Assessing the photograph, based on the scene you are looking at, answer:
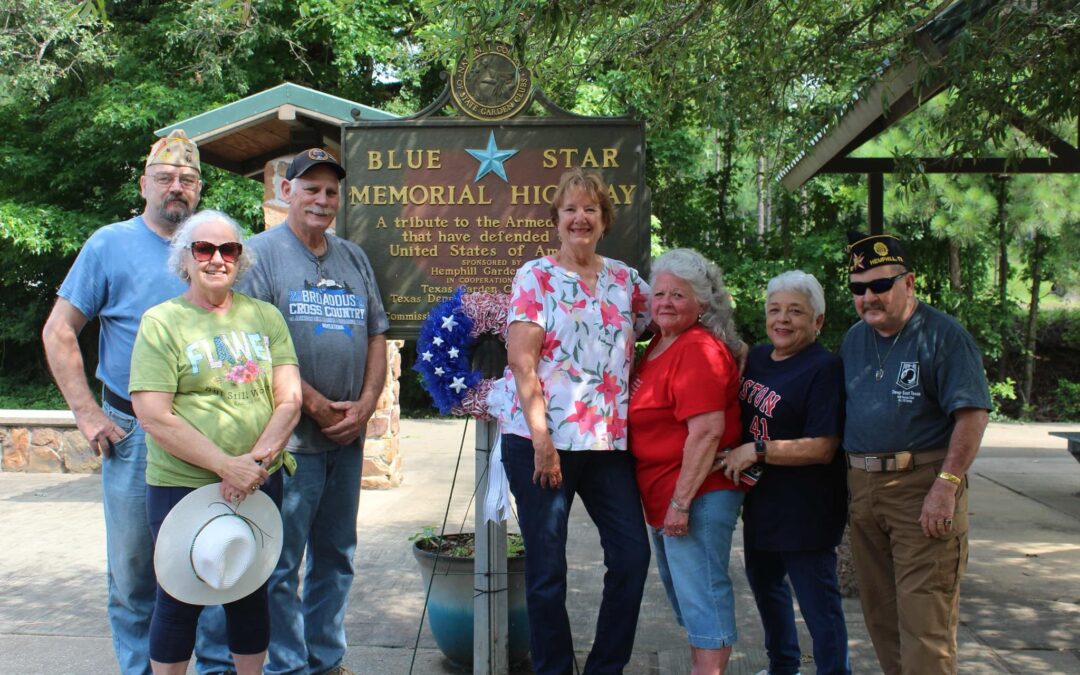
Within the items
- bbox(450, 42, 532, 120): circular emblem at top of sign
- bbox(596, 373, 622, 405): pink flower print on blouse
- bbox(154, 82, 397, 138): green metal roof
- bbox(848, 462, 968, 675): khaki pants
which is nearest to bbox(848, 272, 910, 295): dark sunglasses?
bbox(848, 462, 968, 675): khaki pants

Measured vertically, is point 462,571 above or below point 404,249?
below

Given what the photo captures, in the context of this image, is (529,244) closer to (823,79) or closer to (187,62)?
(823,79)

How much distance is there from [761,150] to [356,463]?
4538mm

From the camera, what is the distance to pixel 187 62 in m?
15.9

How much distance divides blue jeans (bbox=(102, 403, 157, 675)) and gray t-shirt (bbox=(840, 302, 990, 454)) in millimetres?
2653

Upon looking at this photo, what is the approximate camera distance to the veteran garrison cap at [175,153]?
3.74 m

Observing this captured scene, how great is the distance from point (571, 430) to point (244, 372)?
1175 mm

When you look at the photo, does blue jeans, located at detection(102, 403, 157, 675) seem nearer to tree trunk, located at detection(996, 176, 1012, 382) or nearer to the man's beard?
the man's beard

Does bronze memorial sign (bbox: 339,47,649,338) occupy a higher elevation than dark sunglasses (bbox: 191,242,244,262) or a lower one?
higher

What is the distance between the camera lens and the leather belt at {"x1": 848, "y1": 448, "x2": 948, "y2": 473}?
3.37 m

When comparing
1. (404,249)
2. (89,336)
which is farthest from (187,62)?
(404,249)

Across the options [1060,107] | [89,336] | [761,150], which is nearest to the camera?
[1060,107]

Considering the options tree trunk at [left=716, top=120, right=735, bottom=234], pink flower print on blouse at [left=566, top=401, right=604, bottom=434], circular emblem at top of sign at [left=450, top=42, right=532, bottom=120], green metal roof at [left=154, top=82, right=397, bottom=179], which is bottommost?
pink flower print on blouse at [left=566, top=401, right=604, bottom=434]

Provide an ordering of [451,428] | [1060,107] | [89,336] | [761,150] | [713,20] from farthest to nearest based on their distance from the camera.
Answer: [89,336] < [451,428] < [761,150] < [713,20] < [1060,107]
